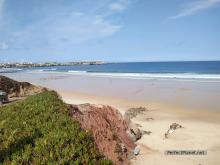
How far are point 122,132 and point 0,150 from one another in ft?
20.5

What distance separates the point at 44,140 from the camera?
5859mm

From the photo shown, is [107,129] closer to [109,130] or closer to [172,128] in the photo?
[109,130]

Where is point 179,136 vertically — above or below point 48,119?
below

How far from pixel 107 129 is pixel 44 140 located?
4.24 m

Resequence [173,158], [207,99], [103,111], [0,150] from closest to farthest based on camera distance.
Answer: [0,150] → [173,158] → [103,111] → [207,99]

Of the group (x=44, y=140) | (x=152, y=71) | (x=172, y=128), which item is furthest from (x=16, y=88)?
(x=152, y=71)

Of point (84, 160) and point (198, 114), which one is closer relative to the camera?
point (84, 160)

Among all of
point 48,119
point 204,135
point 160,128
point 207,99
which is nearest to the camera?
point 48,119

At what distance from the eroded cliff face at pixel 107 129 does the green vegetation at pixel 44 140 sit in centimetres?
113

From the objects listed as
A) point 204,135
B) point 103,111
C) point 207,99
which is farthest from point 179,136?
point 207,99

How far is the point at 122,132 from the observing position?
11.5 meters

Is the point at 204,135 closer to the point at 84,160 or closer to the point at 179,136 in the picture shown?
the point at 179,136

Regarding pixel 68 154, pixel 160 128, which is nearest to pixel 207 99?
pixel 160 128

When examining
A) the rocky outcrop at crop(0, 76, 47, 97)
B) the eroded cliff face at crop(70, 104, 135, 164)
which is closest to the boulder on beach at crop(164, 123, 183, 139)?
the eroded cliff face at crop(70, 104, 135, 164)
